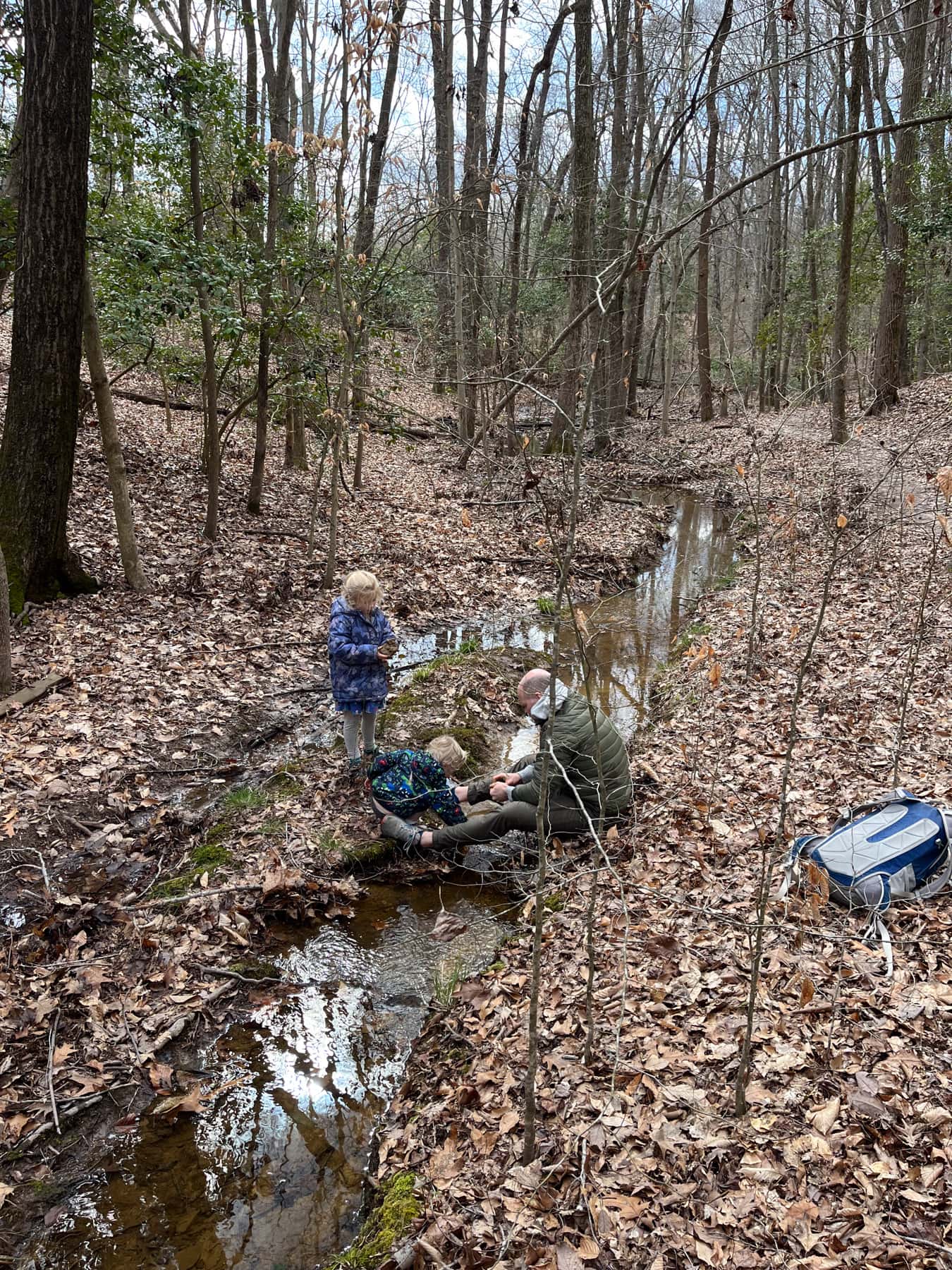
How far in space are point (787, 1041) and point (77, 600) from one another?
24.1 feet

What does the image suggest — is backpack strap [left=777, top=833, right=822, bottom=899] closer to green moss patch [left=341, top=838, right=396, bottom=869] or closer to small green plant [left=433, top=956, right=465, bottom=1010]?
small green plant [left=433, top=956, right=465, bottom=1010]

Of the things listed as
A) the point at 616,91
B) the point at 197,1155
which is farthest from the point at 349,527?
the point at 616,91

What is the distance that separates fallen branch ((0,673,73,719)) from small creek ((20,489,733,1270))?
3.02 m

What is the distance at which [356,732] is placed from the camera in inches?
242

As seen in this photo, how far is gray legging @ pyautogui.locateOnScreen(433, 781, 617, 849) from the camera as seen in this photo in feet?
17.4

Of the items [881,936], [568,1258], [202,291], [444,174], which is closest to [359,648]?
[881,936]

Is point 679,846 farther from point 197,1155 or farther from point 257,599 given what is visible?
point 257,599

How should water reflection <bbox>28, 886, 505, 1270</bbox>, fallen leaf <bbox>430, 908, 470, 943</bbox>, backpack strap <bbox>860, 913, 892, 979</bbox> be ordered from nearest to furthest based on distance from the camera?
water reflection <bbox>28, 886, 505, 1270</bbox> < backpack strap <bbox>860, 913, 892, 979</bbox> < fallen leaf <bbox>430, 908, 470, 943</bbox>

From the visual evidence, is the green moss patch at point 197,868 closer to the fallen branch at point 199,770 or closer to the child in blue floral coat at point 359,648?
the fallen branch at point 199,770

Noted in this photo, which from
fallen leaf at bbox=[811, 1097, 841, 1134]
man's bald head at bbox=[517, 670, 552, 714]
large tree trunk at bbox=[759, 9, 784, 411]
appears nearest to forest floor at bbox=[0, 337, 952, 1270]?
fallen leaf at bbox=[811, 1097, 841, 1134]

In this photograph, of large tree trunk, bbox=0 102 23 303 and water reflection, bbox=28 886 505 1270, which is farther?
large tree trunk, bbox=0 102 23 303

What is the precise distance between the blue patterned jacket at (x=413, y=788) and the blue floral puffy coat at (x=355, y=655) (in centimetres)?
57

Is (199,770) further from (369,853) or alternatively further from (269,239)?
(269,239)

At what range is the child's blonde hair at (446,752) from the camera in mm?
6238
